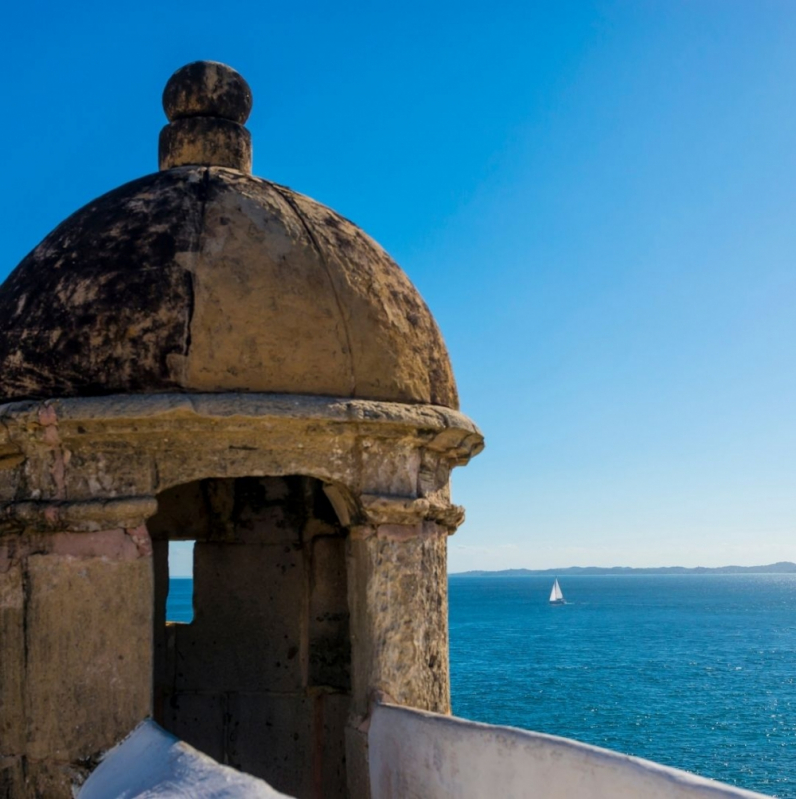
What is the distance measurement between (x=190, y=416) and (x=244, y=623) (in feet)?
9.38

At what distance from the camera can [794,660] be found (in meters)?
55.0

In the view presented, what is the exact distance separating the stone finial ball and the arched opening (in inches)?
93.1

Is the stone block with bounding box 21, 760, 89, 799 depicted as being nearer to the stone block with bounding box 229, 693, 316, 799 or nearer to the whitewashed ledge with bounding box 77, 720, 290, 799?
the whitewashed ledge with bounding box 77, 720, 290, 799

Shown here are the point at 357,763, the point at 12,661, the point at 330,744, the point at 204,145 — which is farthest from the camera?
the point at 330,744

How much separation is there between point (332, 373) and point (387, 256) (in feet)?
3.12

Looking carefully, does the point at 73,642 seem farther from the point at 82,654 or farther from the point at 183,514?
the point at 183,514

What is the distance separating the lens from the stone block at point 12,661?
464 cm

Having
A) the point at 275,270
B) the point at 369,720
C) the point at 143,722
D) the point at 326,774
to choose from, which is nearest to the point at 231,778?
the point at 143,722

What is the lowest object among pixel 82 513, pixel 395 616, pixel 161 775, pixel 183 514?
pixel 161 775

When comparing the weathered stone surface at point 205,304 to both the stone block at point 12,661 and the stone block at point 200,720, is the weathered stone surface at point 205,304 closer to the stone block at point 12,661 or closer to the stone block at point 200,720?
the stone block at point 12,661

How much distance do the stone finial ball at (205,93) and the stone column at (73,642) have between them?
2.32 metres

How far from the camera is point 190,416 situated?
4.52 m

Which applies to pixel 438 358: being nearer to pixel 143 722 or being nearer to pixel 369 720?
pixel 369 720

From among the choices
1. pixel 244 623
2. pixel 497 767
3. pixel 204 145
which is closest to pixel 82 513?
pixel 497 767
